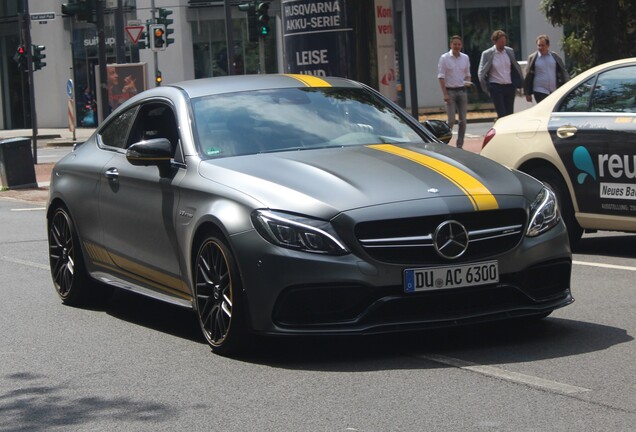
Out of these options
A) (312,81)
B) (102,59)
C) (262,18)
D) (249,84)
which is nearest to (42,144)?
(262,18)

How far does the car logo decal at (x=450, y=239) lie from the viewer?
6.89 metres

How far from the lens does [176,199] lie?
788 cm

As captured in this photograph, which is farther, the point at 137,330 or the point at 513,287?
the point at 137,330

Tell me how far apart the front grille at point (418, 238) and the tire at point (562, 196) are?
4352mm

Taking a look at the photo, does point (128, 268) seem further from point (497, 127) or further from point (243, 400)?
point (497, 127)

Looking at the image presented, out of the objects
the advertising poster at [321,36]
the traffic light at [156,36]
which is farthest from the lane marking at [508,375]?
the traffic light at [156,36]

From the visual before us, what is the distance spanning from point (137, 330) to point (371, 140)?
1.85 meters

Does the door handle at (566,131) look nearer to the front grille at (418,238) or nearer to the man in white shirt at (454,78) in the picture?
the front grille at (418,238)

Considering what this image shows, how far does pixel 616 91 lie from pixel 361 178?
14.5 ft

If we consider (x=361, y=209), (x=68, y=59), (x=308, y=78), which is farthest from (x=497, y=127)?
(x=68, y=59)

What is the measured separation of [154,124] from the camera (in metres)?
9.02

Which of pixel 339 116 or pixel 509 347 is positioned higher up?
pixel 339 116

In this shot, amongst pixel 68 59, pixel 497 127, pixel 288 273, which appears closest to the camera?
pixel 288 273

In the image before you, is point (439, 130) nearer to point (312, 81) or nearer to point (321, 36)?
point (312, 81)
